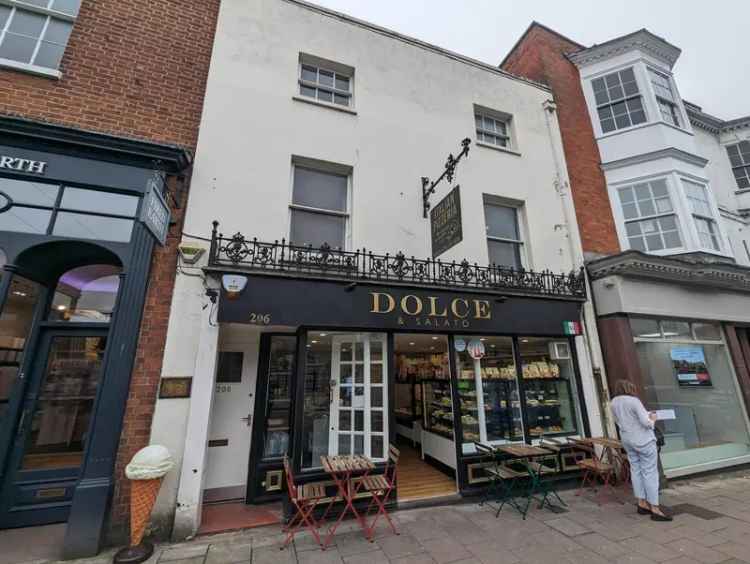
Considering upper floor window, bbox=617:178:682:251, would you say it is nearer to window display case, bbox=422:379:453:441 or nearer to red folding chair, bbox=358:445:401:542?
window display case, bbox=422:379:453:441

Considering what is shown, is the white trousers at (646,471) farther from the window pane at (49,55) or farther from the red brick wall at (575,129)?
the window pane at (49,55)

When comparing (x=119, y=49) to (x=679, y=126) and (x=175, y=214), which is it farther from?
(x=679, y=126)

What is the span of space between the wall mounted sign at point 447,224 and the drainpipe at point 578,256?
366cm

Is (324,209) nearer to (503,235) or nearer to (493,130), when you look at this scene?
(503,235)

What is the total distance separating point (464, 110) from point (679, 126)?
643 cm

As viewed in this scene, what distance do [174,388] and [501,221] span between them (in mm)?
7303

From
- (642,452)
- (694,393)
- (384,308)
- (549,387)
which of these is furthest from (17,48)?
(694,393)

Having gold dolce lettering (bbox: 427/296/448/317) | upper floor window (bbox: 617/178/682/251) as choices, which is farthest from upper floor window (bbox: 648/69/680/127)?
gold dolce lettering (bbox: 427/296/448/317)

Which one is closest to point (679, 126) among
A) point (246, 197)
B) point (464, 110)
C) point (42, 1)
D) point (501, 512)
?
point (464, 110)

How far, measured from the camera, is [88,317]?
5043 mm

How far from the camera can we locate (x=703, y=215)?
8.19m

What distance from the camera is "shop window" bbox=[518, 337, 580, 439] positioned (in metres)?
6.49

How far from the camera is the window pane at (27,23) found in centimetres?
533

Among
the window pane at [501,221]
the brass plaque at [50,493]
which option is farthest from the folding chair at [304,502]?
the window pane at [501,221]
